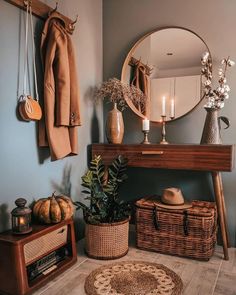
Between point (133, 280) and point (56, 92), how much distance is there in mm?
1304

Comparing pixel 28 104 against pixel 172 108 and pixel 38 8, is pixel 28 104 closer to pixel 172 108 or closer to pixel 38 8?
pixel 38 8

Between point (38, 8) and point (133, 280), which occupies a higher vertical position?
point (38, 8)

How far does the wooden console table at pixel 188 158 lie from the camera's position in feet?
6.36

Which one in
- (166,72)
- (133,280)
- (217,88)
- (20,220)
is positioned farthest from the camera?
(166,72)

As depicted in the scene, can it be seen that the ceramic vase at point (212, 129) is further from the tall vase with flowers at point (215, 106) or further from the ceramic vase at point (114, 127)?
the ceramic vase at point (114, 127)

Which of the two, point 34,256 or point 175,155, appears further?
point 175,155

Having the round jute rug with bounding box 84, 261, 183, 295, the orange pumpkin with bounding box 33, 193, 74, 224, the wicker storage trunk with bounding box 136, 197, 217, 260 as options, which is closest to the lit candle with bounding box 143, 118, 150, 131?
the wicker storage trunk with bounding box 136, 197, 217, 260

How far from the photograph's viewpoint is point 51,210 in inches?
70.4

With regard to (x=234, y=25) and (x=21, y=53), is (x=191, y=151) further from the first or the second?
(x=21, y=53)

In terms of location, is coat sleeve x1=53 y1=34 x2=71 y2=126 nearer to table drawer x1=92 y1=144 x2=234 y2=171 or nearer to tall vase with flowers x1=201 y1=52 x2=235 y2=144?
table drawer x1=92 y1=144 x2=234 y2=171

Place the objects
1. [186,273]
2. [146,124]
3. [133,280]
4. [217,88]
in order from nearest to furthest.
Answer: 1. [133,280]
2. [186,273]
3. [217,88]
4. [146,124]

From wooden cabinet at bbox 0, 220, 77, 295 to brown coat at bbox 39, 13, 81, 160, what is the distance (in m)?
0.51

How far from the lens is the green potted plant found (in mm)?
2010

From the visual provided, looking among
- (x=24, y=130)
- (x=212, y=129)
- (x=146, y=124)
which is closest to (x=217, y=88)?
(x=212, y=129)
